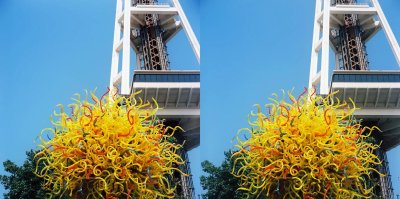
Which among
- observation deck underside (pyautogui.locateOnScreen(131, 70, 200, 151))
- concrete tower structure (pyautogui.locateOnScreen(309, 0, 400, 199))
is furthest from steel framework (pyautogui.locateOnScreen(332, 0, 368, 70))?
observation deck underside (pyautogui.locateOnScreen(131, 70, 200, 151))

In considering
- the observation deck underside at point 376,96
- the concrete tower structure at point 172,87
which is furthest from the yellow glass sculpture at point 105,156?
the observation deck underside at point 376,96

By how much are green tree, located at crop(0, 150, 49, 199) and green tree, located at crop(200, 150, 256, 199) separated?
1455 mm

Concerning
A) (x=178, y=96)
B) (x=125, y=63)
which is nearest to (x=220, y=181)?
(x=178, y=96)

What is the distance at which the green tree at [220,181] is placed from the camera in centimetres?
508

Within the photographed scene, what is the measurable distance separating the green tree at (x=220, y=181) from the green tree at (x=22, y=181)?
1.46m

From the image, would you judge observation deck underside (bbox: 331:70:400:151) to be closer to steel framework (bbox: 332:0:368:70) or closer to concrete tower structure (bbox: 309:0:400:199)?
concrete tower structure (bbox: 309:0:400:199)

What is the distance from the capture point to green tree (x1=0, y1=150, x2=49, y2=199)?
17.5 feet

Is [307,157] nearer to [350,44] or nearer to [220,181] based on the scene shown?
[220,181]

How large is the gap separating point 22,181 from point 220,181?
5.77 feet

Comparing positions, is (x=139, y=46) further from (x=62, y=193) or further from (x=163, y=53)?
(x=62, y=193)

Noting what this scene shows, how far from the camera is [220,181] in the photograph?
5.20 meters

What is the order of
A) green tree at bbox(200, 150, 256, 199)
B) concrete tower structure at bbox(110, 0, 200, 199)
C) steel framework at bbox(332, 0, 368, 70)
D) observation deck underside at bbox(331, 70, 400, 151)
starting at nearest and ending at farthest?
green tree at bbox(200, 150, 256, 199) → concrete tower structure at bbox(110, 0, 200, 199) → observation deck underside at bbox(331, 70, 400, 151) → steel framework at bbox(332, 0, 368, 70)

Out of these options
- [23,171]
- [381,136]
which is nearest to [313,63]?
[381,136]

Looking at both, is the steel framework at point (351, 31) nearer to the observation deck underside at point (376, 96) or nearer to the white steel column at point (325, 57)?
the white steel column at point (325, 57)
